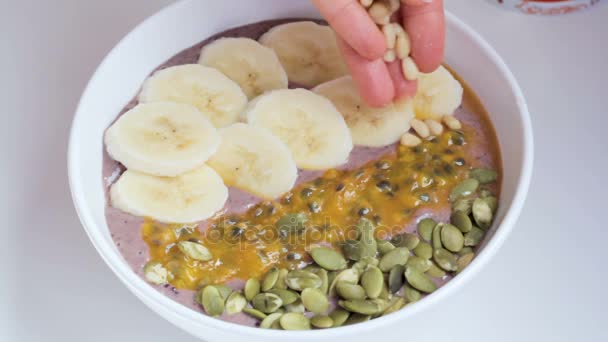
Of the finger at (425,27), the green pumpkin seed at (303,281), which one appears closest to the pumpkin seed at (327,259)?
the green pumpkin seed at (303,281)

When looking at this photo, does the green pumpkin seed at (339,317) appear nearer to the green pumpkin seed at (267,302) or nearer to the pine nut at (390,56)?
the green pumpkin seed at (267,302)

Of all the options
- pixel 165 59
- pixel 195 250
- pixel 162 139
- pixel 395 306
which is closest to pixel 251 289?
pixel 195 250

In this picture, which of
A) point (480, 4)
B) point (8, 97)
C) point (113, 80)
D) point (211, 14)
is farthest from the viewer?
point (480, 4)

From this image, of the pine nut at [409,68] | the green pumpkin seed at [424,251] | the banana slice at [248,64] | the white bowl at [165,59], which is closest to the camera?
the white bowl at [165,59]

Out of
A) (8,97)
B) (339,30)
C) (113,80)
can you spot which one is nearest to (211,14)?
(113,80)

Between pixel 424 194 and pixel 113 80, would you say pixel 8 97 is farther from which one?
pixel 424 194

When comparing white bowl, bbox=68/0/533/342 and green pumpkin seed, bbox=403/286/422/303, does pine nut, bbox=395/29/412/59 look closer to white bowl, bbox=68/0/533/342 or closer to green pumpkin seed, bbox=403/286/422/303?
white bowl, bbox=68/0/533/342

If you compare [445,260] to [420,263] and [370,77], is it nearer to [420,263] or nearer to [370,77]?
[420,263]
